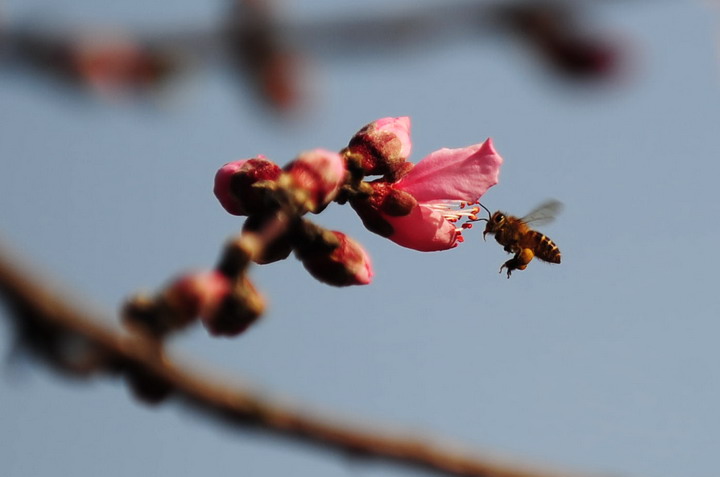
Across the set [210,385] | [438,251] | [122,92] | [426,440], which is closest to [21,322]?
[210,385]

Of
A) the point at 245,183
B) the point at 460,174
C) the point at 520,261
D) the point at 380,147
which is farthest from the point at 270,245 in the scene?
the point at 520,261

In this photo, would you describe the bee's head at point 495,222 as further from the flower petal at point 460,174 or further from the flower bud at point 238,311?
the flower bud at point 238,311

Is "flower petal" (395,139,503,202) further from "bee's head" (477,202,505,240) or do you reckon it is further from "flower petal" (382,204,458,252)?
"bee's head" (477,202,505,240)

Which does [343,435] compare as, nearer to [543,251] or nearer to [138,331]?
[138,331]

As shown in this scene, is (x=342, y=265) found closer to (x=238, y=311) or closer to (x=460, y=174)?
(x=460, y=174)

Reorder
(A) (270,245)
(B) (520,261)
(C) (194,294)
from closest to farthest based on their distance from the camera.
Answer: (C) (194,294)
(A) (270,245)
(B) (520,261)
